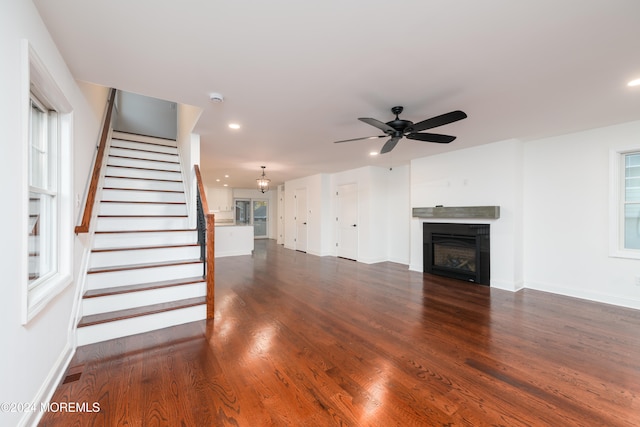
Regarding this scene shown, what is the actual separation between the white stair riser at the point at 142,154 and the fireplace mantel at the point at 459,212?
503 cm

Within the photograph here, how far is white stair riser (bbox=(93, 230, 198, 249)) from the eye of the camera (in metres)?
3.30

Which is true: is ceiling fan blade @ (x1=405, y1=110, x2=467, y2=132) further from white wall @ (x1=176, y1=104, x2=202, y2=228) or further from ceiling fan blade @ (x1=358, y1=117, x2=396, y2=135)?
white wall @ (x1=176, y1=104, x2=202, y2=228)

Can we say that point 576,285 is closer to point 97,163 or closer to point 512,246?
point 512,246

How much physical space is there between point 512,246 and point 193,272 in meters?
4.92

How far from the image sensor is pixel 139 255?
Answer: 10.8 ft

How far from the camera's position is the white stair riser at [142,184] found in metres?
4.05

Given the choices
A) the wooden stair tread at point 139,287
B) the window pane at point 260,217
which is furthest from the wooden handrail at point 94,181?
the window pane at point 260,217

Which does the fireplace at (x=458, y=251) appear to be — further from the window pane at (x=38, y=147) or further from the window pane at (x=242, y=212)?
the window pane at (x=242, y=212)

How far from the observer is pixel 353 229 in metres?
7.27

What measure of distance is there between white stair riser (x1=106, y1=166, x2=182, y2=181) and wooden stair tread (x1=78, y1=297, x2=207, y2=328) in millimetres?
2473

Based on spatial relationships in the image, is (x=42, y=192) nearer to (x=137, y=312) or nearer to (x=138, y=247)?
(x=137, y=312)

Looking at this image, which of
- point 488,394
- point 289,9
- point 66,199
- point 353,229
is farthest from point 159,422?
point 353,229

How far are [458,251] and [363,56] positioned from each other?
14.1ft

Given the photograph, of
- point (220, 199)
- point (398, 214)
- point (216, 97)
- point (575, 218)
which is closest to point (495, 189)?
point (575, 218)
